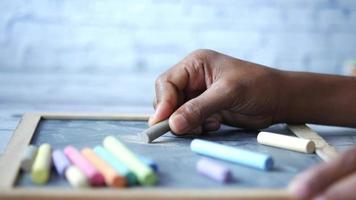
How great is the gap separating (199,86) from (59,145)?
0.99 feet

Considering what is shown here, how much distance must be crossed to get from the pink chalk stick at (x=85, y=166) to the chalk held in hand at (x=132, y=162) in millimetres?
42

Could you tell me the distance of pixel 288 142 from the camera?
0.78 meters

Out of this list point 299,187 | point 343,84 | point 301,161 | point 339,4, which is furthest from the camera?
point 339,4

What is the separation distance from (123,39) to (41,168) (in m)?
0.74

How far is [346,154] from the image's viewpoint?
567mm

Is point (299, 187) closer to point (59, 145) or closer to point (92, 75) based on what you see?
point (59, 145)

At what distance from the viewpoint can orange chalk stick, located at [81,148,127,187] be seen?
587 millimetres

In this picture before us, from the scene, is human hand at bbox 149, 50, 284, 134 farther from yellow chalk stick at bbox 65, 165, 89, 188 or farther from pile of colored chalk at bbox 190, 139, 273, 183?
yellow chalk stick at bbox 65, 165, 89, 188

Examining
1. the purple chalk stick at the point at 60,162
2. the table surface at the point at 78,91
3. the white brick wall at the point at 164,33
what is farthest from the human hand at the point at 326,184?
the white brick wall at the point at 164,33

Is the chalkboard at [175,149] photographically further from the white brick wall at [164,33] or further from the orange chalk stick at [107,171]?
the white brick wall at [164,33]

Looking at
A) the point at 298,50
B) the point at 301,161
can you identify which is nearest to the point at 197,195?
the point at 301,161

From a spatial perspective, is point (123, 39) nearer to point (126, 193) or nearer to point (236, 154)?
point (236, 154)

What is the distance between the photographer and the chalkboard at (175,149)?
0.62 meters

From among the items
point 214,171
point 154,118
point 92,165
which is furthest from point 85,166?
point 154,118
